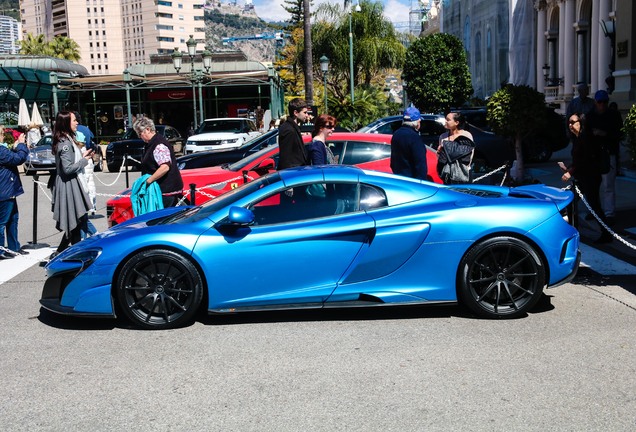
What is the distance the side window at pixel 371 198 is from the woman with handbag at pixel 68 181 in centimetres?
423

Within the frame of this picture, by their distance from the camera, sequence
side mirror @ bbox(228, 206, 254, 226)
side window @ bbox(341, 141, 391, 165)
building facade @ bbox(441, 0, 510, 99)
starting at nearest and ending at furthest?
1. side mirror @ bbox(228, 206, 254, 226)
2. side window @ bbox(341, 141, 391, 165)
3. building facade @ bbox(441, 0, 510, 99)

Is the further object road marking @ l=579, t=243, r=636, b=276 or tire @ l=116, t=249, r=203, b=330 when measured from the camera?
road marking @ l=579, t=243, r=636, b=276

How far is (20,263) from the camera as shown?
996 centimetres

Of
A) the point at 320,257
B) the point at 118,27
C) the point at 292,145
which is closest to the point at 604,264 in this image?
the point at 292,145

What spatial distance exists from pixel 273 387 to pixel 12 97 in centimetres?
4181

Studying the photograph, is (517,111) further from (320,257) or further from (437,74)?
(437,74)

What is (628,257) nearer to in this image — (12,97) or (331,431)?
(331,431)

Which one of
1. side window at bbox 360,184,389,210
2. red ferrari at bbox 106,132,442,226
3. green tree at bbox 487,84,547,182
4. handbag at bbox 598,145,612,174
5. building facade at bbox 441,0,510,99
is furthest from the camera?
building facade at bbox 441,0,510,99

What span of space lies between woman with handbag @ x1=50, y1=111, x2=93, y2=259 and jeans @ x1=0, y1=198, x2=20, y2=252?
1014 mm

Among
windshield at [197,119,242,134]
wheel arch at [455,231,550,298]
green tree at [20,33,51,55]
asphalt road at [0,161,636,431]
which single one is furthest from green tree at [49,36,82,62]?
wheel arch at [455,231,550,298]

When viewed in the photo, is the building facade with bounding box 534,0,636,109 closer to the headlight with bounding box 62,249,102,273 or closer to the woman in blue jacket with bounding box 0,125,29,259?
the woman in blue jacket with bounding box 0,125,29,259

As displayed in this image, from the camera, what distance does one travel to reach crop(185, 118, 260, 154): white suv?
26188 mm

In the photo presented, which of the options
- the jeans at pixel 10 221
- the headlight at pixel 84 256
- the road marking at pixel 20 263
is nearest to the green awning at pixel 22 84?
the road marking at pixel 20 263

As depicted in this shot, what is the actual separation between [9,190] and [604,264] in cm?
742
